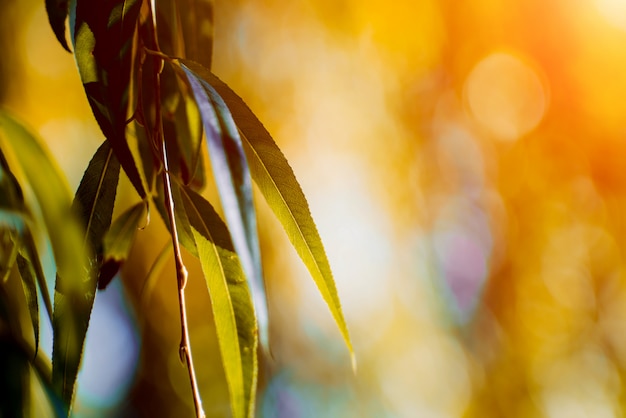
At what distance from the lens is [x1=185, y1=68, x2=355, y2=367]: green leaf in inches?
14.4

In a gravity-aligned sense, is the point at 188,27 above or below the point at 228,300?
above

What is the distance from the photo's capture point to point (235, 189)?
0.98ft

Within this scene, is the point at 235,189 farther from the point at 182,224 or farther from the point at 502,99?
the point at 502,99

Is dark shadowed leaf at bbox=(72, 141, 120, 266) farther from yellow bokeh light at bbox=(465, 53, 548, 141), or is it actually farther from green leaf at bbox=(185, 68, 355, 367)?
yellow bokeh light at bbox=(465, 53, 548, 141)

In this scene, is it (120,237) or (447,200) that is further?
(447,200)

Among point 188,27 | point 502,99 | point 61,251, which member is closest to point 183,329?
point 61,251

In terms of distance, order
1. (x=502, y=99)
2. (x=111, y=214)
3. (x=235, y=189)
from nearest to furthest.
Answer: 1. (x=235, y=189)
2. (x=111, y=214)
3. (x=502, y=99)

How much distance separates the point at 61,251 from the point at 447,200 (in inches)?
125

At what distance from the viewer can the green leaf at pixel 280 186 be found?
0.37 meters

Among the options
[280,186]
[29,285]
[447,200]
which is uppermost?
[280,186]

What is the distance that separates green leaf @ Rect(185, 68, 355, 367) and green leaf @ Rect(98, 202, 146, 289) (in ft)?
0.56

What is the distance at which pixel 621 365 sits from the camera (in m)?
3.15

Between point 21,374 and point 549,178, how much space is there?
3.45 metres

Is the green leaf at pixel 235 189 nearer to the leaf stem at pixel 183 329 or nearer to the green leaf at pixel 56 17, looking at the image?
the leaf stem at pixel 183 329
